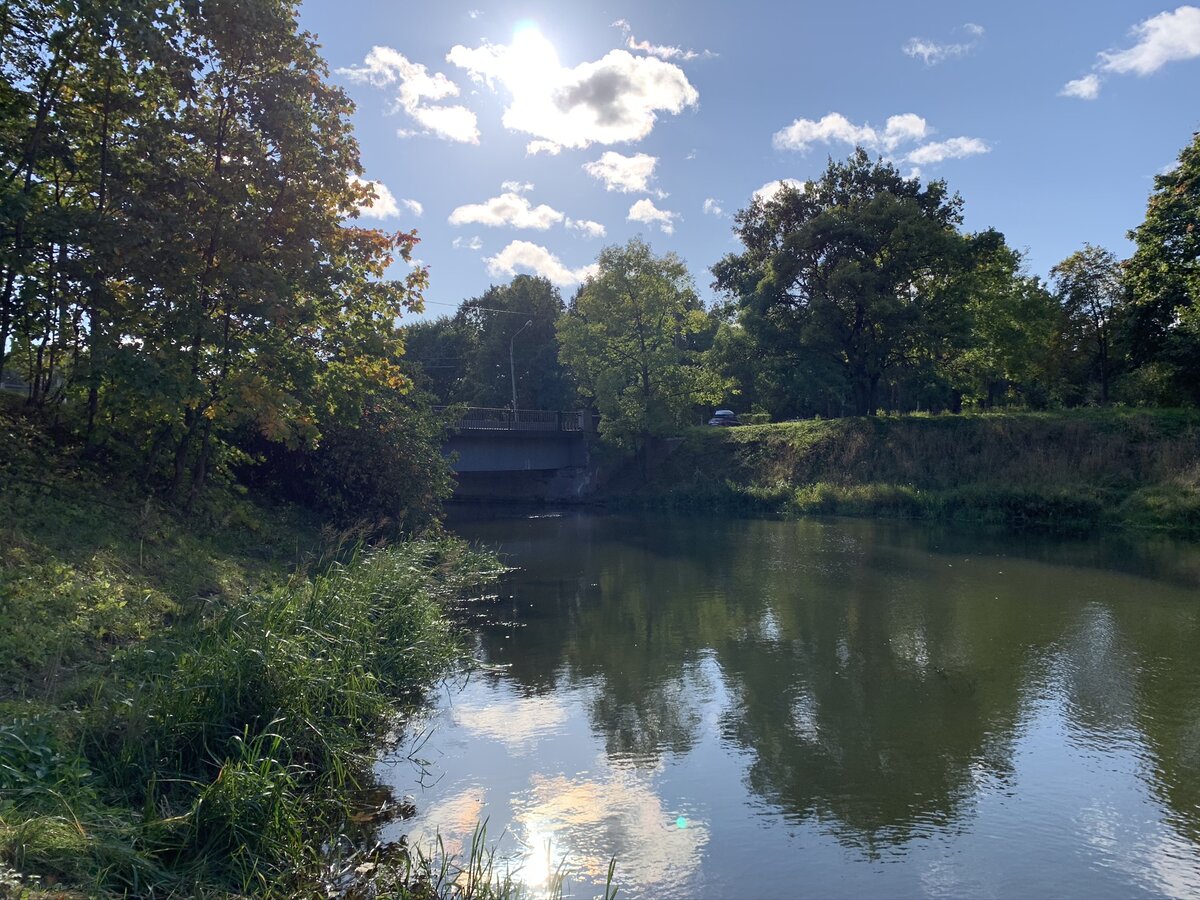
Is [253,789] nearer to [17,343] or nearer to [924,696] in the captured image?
[924,696]

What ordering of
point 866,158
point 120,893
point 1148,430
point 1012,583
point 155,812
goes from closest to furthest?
point 120,893
point 155,812
point 1012,583
point 1148,430
point 866,158

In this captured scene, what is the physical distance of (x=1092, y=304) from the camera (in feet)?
130

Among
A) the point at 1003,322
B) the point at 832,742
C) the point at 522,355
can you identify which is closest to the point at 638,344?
the point at 1003,322

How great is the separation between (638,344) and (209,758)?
3815 cm

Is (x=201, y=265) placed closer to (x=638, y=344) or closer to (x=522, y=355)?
(x=638, y=344)

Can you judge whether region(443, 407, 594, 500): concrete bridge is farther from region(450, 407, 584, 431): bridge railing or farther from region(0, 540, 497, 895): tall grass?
region(0, 540, 497, 895): tall grass

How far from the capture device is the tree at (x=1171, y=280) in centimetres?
3014

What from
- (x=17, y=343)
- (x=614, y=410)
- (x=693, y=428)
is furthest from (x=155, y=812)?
(x=693, y=428)

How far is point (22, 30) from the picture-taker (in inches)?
458

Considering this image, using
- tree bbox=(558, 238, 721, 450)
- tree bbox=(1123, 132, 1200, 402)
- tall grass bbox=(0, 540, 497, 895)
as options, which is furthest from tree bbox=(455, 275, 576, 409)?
tall grass bbox=(0, 540, 497, 895)

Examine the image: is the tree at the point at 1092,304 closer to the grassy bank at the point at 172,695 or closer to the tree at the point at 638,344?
the tree at the point at 638,344

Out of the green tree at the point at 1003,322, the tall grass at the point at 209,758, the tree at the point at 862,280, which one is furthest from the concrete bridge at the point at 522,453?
the tall grass at the point at 209,758

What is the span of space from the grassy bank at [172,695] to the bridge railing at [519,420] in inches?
972

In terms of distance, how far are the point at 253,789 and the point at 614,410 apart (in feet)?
125
